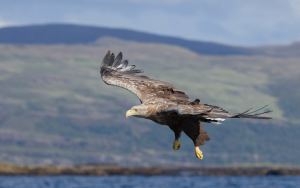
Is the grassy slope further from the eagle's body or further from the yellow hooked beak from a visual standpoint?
the yellow hooked beak

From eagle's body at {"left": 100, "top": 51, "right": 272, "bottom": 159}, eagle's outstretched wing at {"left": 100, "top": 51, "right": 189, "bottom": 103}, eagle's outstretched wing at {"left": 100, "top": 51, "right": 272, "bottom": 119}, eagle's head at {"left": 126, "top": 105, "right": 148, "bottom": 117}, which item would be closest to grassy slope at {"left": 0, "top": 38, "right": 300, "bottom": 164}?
eagle's outstretched wing at {"left": 100, "top": 51, "right": 189, "bottom": 103}

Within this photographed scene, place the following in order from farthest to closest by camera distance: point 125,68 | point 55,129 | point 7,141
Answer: point 55,129 → point 7,141 → point 125,68

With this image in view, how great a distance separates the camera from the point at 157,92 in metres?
16.0

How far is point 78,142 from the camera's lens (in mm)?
166875

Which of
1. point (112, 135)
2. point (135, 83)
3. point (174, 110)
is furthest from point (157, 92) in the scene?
point (112, 135)

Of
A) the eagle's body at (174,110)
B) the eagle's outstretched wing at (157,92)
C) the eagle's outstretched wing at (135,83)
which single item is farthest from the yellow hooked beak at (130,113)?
the eagle's outstretched wing at (135,83)

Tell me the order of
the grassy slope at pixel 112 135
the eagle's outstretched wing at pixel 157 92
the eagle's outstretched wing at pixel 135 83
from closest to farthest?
the eagle's outstretched wing at pixel 157 92 → the eagle's outstretched wing at pixel 135 83 → the grassy slope at pixel 112 135

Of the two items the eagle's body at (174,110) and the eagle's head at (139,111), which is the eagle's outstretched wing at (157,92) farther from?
the eagle's head at (139,111)

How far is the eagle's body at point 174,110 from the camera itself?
13.2 metres

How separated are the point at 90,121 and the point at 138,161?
33.8 meters

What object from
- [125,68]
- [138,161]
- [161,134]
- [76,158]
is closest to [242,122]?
[161,134]

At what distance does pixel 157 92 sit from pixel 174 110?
8.62 ft

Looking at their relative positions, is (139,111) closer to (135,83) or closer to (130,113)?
(130,113)

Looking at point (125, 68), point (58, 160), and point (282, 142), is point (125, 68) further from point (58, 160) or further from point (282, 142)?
point (282, 142)
